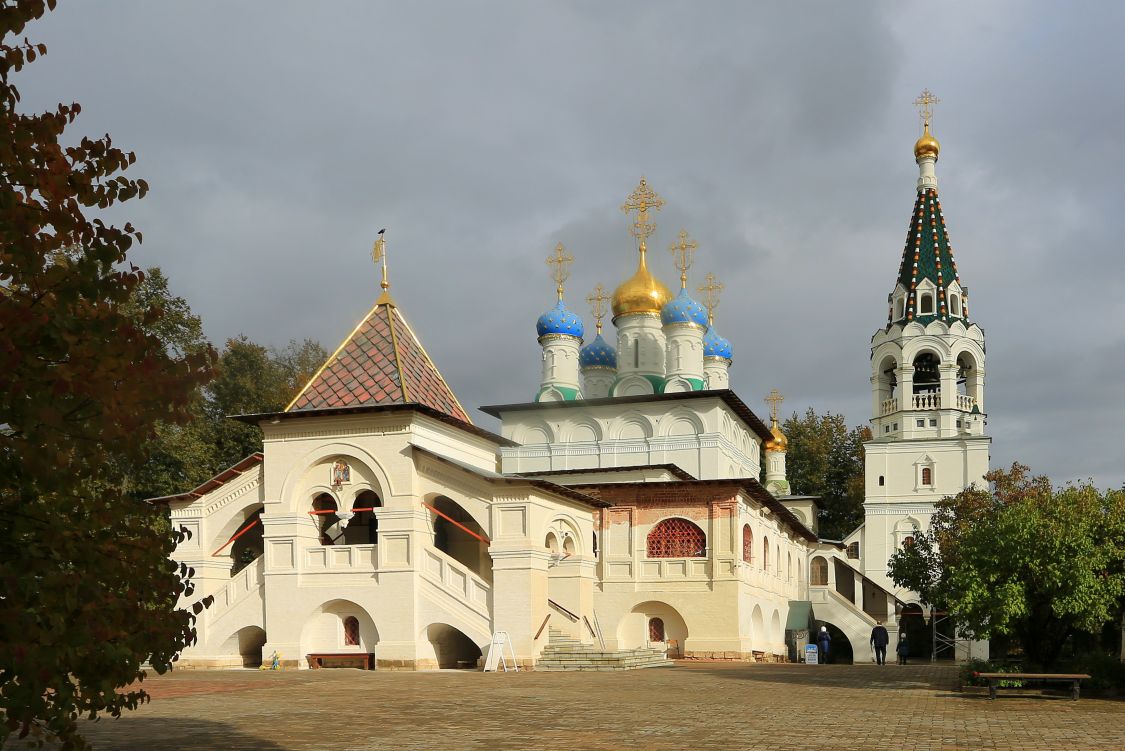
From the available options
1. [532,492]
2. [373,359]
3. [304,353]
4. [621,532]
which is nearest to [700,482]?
[621,532]

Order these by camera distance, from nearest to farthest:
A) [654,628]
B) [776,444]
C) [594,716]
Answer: [594,716]
[654,628]
[776,444]

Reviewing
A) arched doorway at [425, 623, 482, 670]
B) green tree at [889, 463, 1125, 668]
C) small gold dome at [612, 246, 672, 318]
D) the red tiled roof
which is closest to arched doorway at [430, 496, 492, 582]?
arched doorway at [425, 623, 482, 670]

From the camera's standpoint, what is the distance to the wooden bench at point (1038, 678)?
1723 centimetres

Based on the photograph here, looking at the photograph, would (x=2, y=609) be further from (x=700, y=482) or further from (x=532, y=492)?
(x=700, y=482)

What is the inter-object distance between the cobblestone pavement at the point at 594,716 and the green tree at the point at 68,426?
21.2 feet

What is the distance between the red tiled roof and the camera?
27.0m

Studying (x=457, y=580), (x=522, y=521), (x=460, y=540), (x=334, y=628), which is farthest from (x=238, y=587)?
(x=522, y=521)

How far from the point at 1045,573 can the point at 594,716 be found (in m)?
7.77

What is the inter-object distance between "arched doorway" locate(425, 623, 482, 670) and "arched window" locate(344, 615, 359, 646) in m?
1.79

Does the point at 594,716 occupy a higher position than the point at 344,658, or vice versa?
the point at 594,716

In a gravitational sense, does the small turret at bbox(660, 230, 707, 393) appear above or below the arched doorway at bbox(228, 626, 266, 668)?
above

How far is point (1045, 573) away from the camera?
17.9 meters

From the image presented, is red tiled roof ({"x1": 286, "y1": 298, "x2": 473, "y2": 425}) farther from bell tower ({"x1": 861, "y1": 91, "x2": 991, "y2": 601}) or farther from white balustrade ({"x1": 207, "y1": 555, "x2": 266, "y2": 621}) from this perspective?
bell tower ({"x1": 861, "y1": 91, "x2": 991, "y2": 601})

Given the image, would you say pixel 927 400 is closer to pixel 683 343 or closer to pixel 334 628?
pixel 683 343
